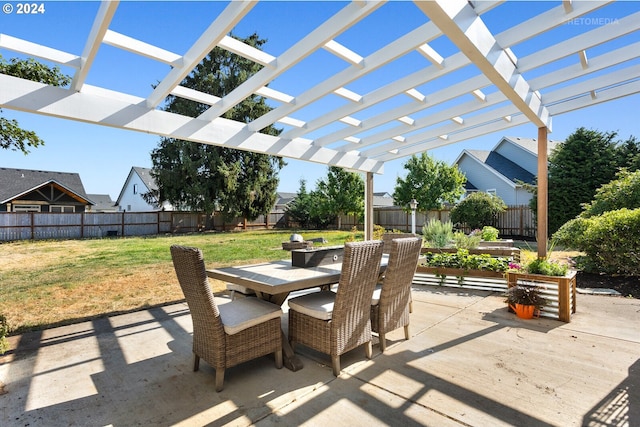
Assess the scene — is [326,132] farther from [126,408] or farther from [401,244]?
[126,408]

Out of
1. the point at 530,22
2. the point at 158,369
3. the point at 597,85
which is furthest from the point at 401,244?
the point at 597,85

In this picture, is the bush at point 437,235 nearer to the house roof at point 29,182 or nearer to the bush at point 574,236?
the bush at point 574,236

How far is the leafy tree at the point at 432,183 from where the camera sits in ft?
51.9

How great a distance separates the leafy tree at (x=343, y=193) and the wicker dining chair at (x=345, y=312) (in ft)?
56.8

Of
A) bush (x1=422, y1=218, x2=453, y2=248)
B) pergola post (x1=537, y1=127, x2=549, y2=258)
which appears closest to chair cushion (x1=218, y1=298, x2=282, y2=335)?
pergola post (x1=537, y1=127, x2=549, y2=258)

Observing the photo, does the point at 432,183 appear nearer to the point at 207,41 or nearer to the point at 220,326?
the point at 207,41

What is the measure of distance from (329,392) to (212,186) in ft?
58.3

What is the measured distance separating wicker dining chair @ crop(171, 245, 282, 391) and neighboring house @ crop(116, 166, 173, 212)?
73.6 feet

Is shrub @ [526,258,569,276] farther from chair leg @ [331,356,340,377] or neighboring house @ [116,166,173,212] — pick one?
neighboring house @ [116,166,173,212]

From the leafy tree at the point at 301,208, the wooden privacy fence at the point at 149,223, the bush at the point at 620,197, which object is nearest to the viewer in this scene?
the bush at the point at 620,197

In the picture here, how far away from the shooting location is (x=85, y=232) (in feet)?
51.2

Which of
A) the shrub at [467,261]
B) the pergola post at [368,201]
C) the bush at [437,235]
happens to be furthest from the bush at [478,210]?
the pergola post at [368,201]

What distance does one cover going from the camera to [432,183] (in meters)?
15.9

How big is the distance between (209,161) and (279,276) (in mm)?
17294
